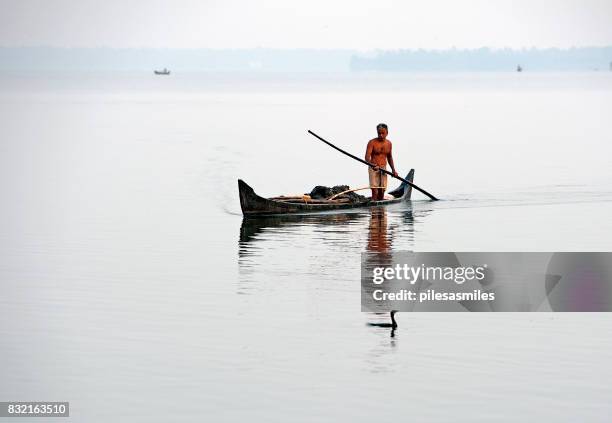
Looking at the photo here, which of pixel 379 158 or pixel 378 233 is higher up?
pixel 379 158

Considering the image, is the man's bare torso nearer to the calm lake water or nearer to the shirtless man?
the shirtless man

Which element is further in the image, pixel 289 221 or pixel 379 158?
pixel 379 158

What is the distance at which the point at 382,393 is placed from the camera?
54.7 ft

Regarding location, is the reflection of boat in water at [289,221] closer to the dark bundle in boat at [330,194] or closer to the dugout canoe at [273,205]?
the dugout canoe at [273,205]

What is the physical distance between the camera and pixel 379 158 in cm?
3172

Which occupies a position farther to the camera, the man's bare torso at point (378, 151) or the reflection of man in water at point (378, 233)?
the man's bare torso at point (378, 151)

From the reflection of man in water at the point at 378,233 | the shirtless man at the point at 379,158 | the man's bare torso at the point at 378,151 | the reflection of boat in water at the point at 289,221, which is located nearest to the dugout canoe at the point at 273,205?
the reflection of boat in water at the point at 289,221

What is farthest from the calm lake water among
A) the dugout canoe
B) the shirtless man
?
the shirtless man

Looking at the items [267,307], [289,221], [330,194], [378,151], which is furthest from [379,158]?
[267,307]

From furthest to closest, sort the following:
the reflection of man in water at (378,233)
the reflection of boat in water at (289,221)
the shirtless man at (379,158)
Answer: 1. the shirtless man at (379,158)
2. the reflection of boat in water at (289,221)
3. the reflection of man in water at (378,233)

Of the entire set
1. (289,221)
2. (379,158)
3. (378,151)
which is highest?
(378,151)

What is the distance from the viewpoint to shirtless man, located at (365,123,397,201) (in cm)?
3138

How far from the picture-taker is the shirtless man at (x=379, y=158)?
1235 inches

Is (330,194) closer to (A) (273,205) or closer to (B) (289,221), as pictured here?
(B) (289,221)
